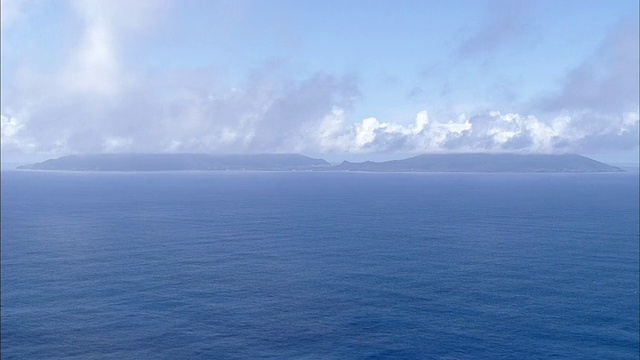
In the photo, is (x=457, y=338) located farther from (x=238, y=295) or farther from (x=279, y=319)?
(x=238, y=295)

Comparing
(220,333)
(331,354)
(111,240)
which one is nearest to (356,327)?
(331,354)

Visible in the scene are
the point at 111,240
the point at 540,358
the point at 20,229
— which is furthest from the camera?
→ the point at 20,229

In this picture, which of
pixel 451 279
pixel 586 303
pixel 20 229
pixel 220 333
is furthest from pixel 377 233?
pixel 20 229

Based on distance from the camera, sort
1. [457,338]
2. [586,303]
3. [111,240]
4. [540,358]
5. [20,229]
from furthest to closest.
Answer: [20,229]
[111,240]
[586,303]
[457,338]
[540,358]

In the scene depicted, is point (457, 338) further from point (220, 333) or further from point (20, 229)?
point (20, 229)

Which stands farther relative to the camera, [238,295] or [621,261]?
[621,261]

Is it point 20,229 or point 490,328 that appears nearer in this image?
point 490,328
